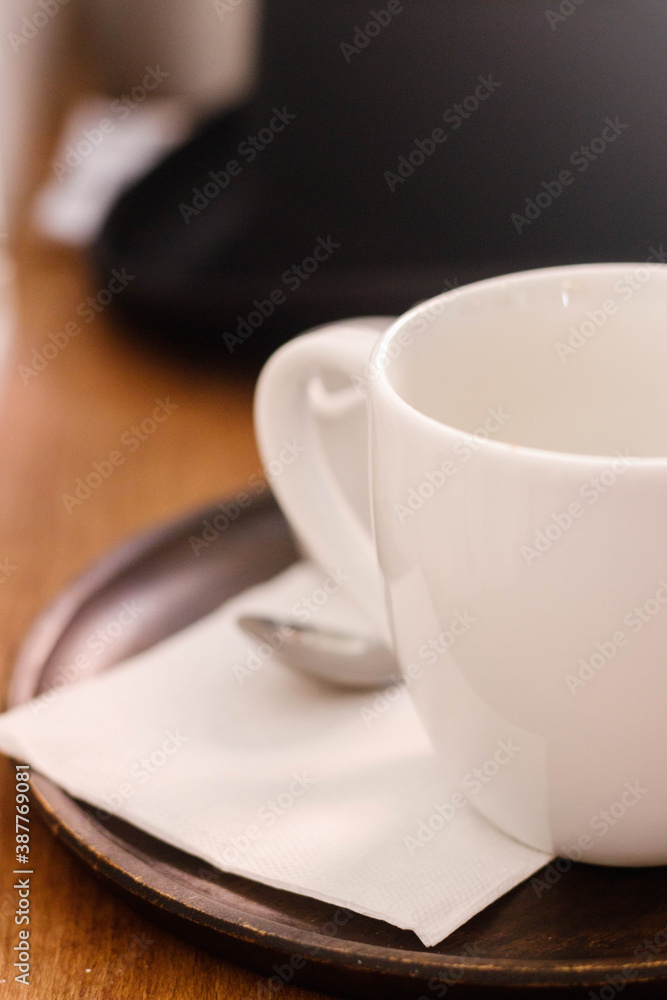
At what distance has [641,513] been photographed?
274 mm

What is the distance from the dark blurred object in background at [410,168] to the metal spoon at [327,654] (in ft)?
1.00

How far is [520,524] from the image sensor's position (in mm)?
290

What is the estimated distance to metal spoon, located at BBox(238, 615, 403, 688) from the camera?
448 millimetres

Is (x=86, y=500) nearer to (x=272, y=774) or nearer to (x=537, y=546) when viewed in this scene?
(x=272, y=774)

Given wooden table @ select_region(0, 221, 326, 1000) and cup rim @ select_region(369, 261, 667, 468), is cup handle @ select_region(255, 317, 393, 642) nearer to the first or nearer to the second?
cup rim @ select_region(369, 261, 667, 468)

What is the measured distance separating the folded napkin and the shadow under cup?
26 mm

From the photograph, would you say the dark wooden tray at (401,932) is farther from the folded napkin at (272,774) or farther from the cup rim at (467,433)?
the cup rim at (467,433)

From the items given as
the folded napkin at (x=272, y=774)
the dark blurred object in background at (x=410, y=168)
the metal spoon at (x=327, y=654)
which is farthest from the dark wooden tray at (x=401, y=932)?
the dark blurred object in background at (x=410, y=168)

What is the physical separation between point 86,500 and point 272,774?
0.89 ft

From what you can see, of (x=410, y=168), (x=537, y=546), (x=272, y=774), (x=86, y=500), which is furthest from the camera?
(x=410, y=168)

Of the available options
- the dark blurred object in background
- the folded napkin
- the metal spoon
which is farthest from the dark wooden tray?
the dark blurred object in background

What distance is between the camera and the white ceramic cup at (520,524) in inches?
11.2

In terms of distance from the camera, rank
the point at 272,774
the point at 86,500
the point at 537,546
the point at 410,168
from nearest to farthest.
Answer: the point at 537,546, the point at 272,774, the point at 86,500, the point at 410,168

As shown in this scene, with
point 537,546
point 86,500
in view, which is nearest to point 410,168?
point 86,500
